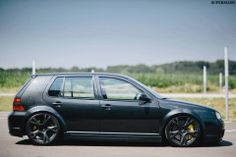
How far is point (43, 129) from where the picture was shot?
363 inches

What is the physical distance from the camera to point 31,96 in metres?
9.41

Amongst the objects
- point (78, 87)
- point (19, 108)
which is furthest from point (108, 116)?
point (19, 108)

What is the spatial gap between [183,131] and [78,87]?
239 cm

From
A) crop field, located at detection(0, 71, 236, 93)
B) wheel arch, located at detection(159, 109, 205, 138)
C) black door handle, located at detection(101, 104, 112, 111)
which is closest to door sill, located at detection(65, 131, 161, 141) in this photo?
wheel arch, located at detection(159, 109, 205, 138)

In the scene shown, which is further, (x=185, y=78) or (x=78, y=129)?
(x=185, y=78)

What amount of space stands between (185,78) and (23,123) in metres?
40.8

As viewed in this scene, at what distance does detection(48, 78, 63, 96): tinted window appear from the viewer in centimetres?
945

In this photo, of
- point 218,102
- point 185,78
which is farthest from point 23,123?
point 185,78

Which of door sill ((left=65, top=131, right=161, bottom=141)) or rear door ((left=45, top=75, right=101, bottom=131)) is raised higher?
rear door ((left=45, top=75, right=101, bottom=131))

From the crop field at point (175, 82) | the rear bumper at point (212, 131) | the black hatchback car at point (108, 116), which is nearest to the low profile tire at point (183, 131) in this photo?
the black hatchback car at point (108, 116)

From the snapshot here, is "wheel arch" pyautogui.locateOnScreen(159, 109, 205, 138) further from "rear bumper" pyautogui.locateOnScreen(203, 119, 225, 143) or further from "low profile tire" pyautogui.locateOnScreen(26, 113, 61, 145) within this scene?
"low profile tire" pyautogui.locateOnScreen(26, 113, 61, 145)

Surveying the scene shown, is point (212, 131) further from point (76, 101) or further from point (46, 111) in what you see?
point (46, 111)

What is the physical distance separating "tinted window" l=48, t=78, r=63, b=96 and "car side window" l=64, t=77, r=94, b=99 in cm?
11

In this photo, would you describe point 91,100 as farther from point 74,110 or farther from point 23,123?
point 23,123
